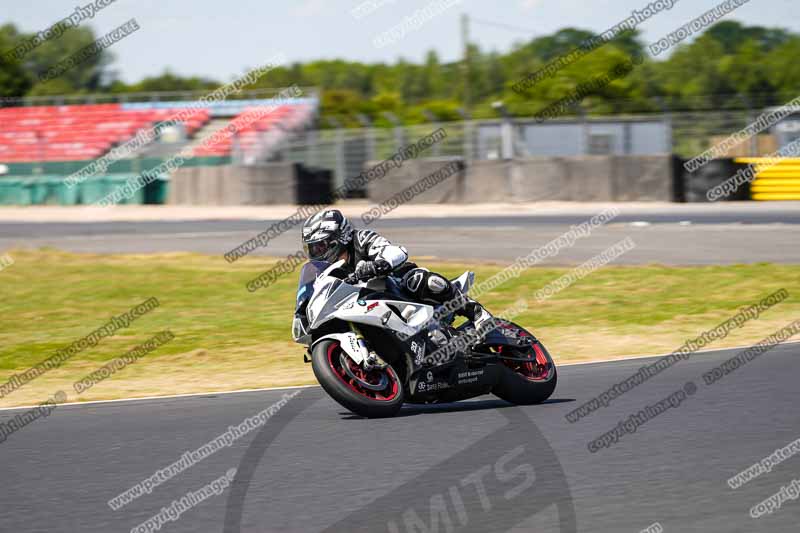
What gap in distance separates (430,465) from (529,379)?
2062mm

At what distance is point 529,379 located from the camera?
840cm

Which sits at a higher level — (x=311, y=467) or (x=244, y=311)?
(x=311, y=467)

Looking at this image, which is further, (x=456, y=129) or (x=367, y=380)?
(x=456, y=129)

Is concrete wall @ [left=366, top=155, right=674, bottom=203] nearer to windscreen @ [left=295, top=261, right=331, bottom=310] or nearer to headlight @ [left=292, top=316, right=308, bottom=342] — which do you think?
windscreen @ [left=295, top=261, right=331, bottom=310]

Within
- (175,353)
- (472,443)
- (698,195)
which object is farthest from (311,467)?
(698,195)

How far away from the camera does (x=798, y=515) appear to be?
5340 mm

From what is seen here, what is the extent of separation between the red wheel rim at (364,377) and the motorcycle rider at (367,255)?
22.2 inches

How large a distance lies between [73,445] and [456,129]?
2749 centimetres

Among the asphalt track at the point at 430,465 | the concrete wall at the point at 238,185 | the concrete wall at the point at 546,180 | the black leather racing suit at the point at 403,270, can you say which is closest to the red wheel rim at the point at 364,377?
the asphalt track at the point at 430,465

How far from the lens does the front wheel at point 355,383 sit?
7516 mm

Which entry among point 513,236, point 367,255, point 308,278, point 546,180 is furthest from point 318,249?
point 546,180

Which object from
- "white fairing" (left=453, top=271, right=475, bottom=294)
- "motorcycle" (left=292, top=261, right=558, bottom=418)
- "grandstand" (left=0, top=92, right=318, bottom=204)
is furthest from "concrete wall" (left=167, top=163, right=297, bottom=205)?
"motorcycle" (left=292, top=261, right=558, bottom=418)

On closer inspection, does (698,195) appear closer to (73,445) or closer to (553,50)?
(73,445)

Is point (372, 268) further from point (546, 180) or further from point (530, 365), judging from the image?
point (546, 180)
